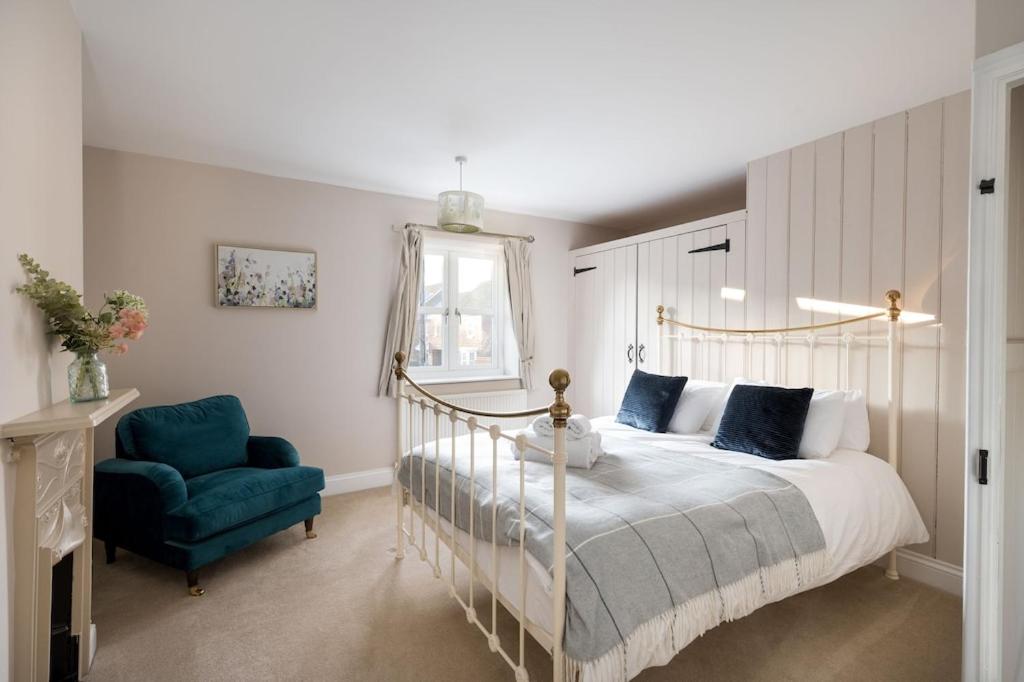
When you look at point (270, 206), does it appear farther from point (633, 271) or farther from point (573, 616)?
point (573, 616)

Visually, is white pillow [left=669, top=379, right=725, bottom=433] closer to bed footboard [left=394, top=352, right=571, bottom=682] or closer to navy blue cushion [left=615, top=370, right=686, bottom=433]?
navy blue cushion [left=615, top=370, right=686, bottom=433]

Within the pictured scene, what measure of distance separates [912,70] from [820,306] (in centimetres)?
129

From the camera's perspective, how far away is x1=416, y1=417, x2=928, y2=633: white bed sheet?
191 centimetres

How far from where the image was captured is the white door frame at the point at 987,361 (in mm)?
1360

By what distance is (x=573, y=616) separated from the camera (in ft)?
4.46

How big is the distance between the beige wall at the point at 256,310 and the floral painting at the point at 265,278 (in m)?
0.08

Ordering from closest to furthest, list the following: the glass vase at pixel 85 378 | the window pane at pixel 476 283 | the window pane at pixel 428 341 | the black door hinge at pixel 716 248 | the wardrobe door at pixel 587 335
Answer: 1. the glass vase at pixel 85 378
2. the black door hinge at pixel 716 248
3. the window pane at pixel 428 341
4. the window pane at pixel 476 283
5. the wardrobe door at pixel 587 335

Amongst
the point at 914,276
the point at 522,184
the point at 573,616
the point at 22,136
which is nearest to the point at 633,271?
the point at 522,184

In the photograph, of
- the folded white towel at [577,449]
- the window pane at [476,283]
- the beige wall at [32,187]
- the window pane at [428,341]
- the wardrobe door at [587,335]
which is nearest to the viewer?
A: the beige wall at [32,187]

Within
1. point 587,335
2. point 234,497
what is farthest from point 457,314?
point 234,497

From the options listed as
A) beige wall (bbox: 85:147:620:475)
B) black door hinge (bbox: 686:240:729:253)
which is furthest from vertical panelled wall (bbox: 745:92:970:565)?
beige wall (bbox: 85:147:620:475)

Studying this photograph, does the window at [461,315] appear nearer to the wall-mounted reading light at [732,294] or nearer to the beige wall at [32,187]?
the wall-mounted reading light at [732,294]

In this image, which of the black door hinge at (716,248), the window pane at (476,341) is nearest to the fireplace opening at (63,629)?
the window pane at (476,341)

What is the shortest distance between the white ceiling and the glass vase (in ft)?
4.28
